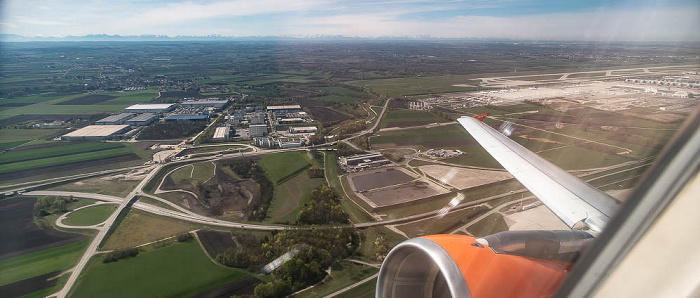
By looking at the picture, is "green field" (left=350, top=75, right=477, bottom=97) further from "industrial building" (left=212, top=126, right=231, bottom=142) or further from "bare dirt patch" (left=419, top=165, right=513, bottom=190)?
"bare dirt patch" (left=419, top=165, right=513, bottom=190)

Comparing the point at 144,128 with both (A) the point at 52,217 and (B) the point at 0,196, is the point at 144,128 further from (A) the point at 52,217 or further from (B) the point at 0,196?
(A) the point at 52,217

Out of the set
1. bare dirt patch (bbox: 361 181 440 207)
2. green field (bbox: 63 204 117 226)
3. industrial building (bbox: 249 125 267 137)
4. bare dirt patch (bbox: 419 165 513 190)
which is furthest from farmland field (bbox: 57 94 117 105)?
bare dirt patch (bbox: 419 165 513 190)

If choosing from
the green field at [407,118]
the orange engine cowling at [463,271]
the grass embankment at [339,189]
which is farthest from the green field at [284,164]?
the orange engine cowling at [463,271]

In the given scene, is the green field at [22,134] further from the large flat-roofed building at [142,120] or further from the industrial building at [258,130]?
the industrial building at [258,130]

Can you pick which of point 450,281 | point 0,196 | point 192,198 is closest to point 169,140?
point 0,196

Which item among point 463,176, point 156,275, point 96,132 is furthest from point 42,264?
point 96,132
